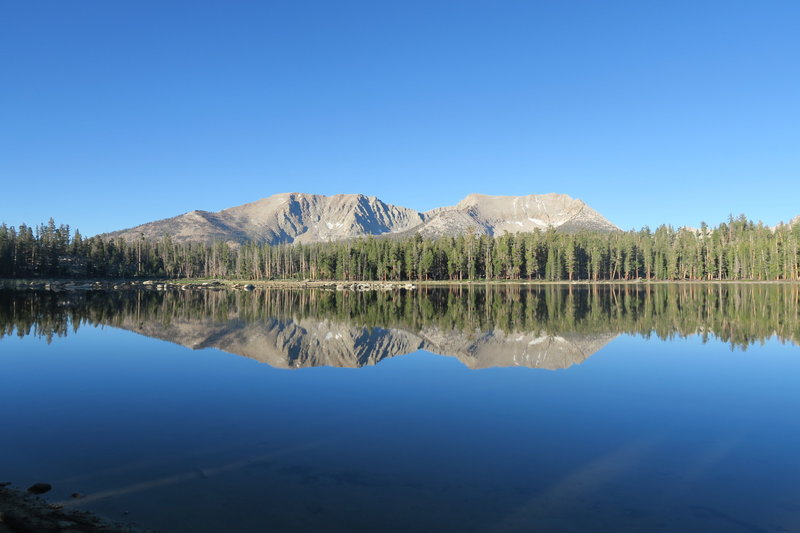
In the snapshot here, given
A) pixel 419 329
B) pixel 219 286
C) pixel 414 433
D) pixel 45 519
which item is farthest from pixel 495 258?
pixel 45 519

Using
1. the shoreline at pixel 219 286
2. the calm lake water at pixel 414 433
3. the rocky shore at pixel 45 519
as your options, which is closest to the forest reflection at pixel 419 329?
the calm lake water at pixel 414 433

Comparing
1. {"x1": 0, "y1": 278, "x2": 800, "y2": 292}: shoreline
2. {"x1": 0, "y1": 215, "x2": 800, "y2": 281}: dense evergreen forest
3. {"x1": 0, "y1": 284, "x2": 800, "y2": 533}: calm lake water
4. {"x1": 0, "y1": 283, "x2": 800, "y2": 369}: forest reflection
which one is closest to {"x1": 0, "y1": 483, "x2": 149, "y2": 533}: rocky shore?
{"x1": 0, "y1": 284, "x2": 800, "y2": 533}: calm lake water

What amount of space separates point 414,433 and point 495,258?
123 meters

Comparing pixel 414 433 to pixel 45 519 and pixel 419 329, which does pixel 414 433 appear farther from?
pixel 419 329

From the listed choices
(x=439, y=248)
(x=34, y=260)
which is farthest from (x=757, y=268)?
(x=34, y=260)

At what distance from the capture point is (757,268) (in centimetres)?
12319

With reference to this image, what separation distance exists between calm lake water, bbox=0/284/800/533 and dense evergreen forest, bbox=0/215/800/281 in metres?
105

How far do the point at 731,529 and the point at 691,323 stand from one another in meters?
31.6

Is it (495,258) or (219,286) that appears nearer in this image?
(219,286)

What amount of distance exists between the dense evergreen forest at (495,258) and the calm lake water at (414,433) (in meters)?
105

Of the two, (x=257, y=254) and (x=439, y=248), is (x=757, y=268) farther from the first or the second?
(x=257, y=254)

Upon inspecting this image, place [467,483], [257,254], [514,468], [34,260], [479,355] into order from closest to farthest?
[467,483] < [514,468] < [479,355] < [34,260] < [257,254]

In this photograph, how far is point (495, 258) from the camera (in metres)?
132

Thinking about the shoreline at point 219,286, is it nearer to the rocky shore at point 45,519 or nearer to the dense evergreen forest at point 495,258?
the dense evergreen forest at point 495,258
